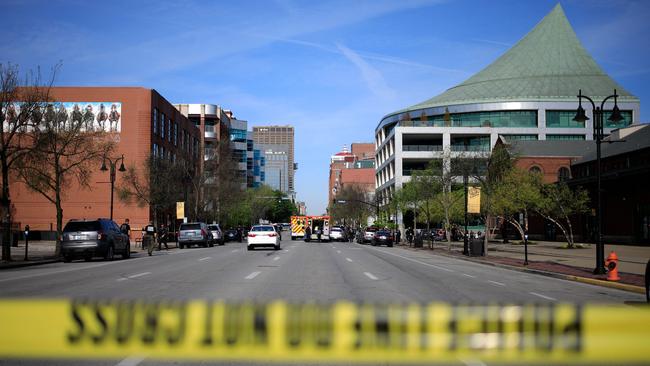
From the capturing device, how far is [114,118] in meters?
58.9

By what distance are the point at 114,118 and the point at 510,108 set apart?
6359 cm

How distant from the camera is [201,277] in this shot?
1650 centimetres

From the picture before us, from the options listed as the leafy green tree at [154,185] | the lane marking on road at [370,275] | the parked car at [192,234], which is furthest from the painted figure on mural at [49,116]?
the leafy green tree at [154,185]

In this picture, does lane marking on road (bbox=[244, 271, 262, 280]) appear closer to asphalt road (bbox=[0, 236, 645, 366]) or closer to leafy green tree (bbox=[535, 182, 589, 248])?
asphalt road (bbox=[0, 236, 645, 366])

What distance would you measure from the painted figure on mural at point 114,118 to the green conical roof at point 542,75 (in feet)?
193

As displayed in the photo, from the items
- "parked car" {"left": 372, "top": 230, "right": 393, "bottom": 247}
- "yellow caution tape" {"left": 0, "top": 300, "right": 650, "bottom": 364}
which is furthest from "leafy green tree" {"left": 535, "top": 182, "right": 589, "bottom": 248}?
"yellow caution tape" {"left": 0, "top": 300, "right": 650, "bottom": 364}

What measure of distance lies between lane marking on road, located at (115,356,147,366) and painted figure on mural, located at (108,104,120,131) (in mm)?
56901

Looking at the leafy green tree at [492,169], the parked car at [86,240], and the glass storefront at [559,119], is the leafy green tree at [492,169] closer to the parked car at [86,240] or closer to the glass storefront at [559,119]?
the parked car at [86,240]

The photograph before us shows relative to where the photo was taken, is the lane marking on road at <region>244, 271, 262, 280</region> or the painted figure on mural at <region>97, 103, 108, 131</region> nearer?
the lane marking on road at <region>244, 271, 262, 280</region>

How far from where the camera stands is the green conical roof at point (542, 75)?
317ft

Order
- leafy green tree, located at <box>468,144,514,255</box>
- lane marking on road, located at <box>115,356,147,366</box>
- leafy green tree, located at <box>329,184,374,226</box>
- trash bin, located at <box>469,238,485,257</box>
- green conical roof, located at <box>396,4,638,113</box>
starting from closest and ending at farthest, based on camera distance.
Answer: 1. lane marking on road, located at <box>115,356,147,366</box>
2. trash bin, located at <box>469,238,485,257</box>
3. leafy green tree, located at <box>468,144,514,255</box>
4. green conical roof, located at <box>396,4,638,113</box>
5. leafy green tree, located at <box>329,184,374,226</box>

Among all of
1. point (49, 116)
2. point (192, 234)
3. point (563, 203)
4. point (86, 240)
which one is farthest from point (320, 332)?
point (563, 203)

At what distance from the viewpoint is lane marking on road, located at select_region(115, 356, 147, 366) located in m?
6.18

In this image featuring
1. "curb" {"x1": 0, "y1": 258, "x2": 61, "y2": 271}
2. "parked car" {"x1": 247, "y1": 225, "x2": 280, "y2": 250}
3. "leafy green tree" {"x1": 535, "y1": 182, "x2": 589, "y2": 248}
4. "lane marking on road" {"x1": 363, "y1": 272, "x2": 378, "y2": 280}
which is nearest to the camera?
"lane marking on road" {"x1": 363, "y1": 272, "x2": 378, "y2": 280}
